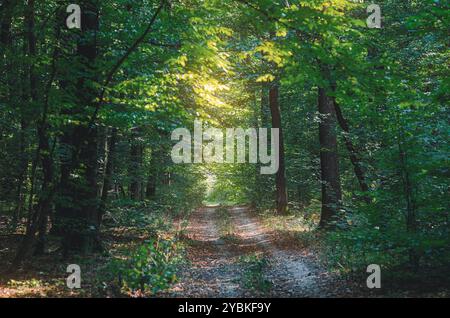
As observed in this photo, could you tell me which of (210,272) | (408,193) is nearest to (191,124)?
(210,272)

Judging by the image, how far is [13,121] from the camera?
432 inches

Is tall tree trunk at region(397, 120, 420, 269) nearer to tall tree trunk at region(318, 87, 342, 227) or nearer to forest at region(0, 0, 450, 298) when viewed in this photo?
forest at region(0, 0, 450, 298)

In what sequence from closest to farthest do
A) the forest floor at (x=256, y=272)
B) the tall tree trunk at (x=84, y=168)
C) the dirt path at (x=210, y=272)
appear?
the forest floor at (x=256, y=272), the dirt path at (x=210, y=272), the tall tree trunk at (x=84, y=168)

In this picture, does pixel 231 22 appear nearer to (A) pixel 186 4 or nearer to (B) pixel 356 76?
(A) pixel 186 4

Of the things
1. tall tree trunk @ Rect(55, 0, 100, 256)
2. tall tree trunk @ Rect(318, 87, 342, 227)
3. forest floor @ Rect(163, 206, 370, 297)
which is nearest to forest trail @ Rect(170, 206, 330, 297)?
forest floor @ Rect(163, 206, 370, 297)

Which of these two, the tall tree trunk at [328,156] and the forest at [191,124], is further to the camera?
the tall tree trunk at [328,156]

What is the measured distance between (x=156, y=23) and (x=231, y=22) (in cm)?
793

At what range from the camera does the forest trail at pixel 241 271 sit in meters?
8.76

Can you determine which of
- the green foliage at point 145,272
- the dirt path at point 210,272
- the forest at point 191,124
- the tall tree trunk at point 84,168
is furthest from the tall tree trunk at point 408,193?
the tall tree trunk at point 84,168

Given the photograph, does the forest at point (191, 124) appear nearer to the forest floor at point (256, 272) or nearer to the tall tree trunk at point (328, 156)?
the forest floor at point (256, 272)

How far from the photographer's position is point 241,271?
11117 mm

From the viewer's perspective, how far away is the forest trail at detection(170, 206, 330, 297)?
8.76 meters

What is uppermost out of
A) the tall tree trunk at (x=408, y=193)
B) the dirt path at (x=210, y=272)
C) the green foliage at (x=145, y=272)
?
the tall tree trunk at (x=408, y=193)

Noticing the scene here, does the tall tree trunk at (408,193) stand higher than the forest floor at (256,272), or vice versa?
the tall tree trunk at (408,193)
